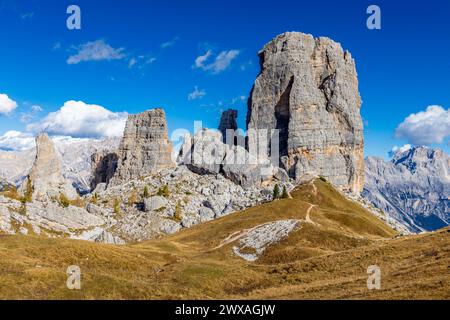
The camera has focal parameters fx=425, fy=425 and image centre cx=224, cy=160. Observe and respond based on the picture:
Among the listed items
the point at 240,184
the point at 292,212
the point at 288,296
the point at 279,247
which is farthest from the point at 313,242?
the point at 240,184

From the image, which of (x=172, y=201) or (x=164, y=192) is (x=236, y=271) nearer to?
(x=172, y=201)

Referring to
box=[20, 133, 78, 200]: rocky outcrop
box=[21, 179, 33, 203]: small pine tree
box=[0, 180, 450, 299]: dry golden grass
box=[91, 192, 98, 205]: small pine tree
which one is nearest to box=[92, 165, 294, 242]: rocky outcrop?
box=[91, 192, 98, 205]: small pine tree

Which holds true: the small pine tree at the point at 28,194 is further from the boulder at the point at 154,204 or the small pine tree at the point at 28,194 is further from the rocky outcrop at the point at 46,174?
the boulder at the point at 154,204

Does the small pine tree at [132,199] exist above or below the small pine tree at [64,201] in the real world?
above

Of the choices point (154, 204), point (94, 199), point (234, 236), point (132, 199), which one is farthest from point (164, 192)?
point (234, 236)

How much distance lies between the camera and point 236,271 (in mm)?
60875

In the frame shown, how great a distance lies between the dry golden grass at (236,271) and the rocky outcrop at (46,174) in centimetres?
8404

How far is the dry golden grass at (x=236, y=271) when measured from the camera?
4239cm

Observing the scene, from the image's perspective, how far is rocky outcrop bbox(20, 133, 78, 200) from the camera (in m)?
159

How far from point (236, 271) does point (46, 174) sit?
143m

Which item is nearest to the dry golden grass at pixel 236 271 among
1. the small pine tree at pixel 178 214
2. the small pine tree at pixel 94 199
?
the small pine tree at pixel 178 214
